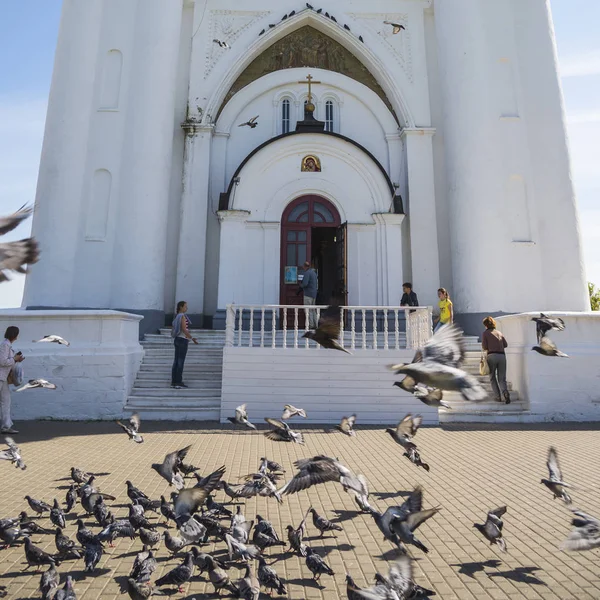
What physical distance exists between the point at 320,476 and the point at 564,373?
7.55 m

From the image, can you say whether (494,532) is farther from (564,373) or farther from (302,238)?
(302,238)

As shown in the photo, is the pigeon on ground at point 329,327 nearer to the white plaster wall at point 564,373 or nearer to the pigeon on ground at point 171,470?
the pigeon on ground at point 171,470

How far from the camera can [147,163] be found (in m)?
12.7

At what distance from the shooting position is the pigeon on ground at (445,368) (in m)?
3.21

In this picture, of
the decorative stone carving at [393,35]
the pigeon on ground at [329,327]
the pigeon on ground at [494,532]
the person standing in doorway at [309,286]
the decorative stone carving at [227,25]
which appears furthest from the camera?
the decorative stone carving at [393,35]

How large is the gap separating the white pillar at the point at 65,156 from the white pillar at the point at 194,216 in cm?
279

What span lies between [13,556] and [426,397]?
3.28 meters

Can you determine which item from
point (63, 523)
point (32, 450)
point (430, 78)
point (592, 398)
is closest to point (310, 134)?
point (430, 78)

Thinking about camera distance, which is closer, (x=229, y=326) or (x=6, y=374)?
(x=6, y=374)

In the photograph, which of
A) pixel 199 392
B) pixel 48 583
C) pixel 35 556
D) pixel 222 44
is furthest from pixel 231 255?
pixel 48 583

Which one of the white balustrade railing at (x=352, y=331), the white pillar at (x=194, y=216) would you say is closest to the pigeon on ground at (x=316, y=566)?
the white balustrade railing at (x=352, y=331)

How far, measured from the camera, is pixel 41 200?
41.2 feet

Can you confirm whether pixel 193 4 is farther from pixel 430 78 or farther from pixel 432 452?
pixel 432 452

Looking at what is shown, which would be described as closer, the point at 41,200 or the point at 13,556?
the point at 13,556
